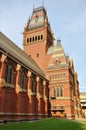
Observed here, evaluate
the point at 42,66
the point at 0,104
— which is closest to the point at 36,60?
the point at 42,66

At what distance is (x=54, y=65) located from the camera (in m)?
45.5

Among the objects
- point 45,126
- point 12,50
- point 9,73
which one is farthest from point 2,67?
point 45,126

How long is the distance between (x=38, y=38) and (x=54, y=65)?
1272 cm

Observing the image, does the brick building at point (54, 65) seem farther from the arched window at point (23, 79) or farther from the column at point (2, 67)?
the column at point (2, 67)

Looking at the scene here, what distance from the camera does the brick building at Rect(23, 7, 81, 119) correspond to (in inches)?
1586

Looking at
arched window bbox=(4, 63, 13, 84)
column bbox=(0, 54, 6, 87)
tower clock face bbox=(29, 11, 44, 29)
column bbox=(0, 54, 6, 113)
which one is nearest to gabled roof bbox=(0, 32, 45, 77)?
column bbox=(0, 54, 6, 87)

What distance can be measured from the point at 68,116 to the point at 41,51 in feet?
71.7

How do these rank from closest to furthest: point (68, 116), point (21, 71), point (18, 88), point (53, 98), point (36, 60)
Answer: point (18, 88) < point (21, 71) < point (68, 116) < point (53, 98) < point (36, 60)

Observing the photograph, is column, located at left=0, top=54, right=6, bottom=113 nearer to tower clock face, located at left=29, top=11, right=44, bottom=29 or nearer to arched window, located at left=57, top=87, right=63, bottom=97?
arched window, located at left=57, top=87, right=63, bottom=97

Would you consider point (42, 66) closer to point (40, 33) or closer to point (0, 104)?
point (40, 33)

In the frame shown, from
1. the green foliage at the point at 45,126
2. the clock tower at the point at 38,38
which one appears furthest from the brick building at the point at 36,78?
the green foliage at the point at 45,126

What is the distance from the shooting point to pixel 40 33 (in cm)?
5325

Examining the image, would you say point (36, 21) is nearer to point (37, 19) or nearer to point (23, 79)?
point (37, 19)

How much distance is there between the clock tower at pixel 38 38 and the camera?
49750mm
